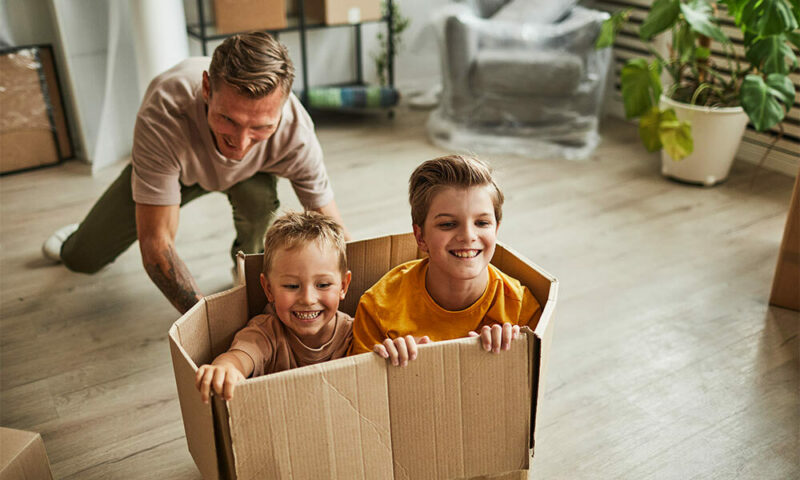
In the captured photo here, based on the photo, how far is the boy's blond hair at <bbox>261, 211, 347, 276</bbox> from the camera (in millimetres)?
1373

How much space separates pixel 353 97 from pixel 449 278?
241cm

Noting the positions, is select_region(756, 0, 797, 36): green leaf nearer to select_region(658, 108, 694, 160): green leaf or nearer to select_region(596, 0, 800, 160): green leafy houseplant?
select_region(596, 0, 800, 160): green leafy houseplant

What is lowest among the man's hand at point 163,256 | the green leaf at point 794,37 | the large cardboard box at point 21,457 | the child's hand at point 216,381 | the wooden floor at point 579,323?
the wooden floor at point 579,323

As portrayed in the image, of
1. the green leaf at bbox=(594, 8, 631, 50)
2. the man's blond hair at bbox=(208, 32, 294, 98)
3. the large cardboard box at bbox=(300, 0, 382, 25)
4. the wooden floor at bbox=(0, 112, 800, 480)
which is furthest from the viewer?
the large cardboard box at bbox=(300, 0, 382, 25)

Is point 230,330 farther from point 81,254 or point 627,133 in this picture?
point 627,133

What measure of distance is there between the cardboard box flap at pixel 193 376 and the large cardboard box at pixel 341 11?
8.40ft

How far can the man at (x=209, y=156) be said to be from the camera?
154 cm

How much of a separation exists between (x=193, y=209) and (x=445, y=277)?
5.49 ft

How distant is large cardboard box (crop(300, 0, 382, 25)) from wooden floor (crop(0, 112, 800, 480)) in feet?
2.53

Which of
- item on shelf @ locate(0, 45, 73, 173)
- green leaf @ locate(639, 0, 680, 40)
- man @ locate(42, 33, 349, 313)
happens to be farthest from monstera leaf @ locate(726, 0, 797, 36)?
item on shelf @ locate(0, 45, 73, 173)

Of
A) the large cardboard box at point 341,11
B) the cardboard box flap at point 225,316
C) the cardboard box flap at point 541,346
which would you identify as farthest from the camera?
the large cardboard box at point 341,11

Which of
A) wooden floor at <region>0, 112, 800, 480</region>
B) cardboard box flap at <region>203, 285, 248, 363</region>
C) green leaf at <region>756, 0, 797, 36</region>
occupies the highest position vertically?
green leaf at <region>756, 0, 797, 36</region>

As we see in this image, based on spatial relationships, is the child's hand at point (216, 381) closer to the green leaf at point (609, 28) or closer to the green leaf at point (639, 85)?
the green leaf at point (639, 85)

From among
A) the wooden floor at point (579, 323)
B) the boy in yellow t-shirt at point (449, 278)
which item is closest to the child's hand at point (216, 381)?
the boy in yellow t-shirt at point (449, 278)
